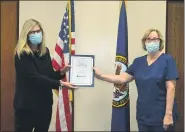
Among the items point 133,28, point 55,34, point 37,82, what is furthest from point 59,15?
point 37,82

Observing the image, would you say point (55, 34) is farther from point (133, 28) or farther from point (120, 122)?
point (120, 122)

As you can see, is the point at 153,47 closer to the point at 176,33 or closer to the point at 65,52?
the point at 65,52

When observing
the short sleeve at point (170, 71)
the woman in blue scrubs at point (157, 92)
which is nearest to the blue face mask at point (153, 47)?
the woman in blue scrubs at point (157, 92)

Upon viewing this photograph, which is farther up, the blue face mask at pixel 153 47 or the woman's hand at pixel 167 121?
the blue face mask at pixel 153 47

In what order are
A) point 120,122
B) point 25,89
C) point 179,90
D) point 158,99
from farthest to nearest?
point 179,90
point 120,122
point 158,99
point 25,89

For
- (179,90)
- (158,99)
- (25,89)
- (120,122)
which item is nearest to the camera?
(25,89)

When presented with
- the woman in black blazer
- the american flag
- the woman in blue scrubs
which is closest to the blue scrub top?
the woman in blue scrubs

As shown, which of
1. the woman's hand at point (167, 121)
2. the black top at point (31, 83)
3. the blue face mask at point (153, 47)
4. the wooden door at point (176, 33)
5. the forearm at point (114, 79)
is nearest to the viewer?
the black top at point (31, 83)

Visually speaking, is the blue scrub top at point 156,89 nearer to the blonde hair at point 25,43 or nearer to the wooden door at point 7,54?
the blonde hair at point 25,43

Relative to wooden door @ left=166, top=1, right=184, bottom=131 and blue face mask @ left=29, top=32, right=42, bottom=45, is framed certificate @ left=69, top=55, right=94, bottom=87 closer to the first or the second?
blue face mask @ left=29, top=32, right=42, bottom=45

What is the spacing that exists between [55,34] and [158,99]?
1840 millimetres

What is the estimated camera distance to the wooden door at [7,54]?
393 cm

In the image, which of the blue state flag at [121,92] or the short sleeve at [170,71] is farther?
the blue state flag at [121,92]

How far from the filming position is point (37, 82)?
2.30 metres
